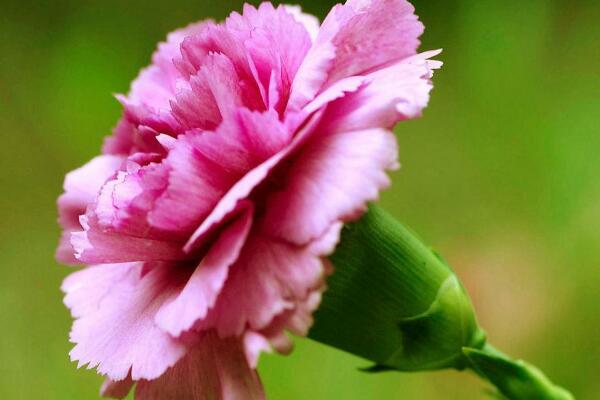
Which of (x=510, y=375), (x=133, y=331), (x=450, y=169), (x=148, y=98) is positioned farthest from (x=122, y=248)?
(x=450, y=169)

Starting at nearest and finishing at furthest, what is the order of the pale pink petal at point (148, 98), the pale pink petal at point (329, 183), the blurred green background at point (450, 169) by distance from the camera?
the pale pink petal at point (329, 183), the pale pink petal at point (148, 98), the blurred green background at point (450, 169)

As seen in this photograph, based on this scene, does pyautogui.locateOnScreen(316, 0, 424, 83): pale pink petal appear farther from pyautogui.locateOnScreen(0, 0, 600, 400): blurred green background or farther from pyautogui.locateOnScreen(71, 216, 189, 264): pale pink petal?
pyautogui.locateOnScreen(0, 0, 600, 400): blurred green background

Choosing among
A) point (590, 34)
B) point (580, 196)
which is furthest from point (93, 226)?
point (590, 34)

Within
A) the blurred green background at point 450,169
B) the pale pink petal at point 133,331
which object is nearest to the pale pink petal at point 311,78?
the pale pink petal at point 133,331

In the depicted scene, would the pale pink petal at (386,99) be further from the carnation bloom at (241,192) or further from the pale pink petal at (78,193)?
the pale pink petal at (78,193)

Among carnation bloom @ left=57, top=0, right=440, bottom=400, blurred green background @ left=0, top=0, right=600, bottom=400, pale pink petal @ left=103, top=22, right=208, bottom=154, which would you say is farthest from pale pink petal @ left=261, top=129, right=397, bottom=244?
blurred green background @ left=0, top=0, right=600, bottom=400
